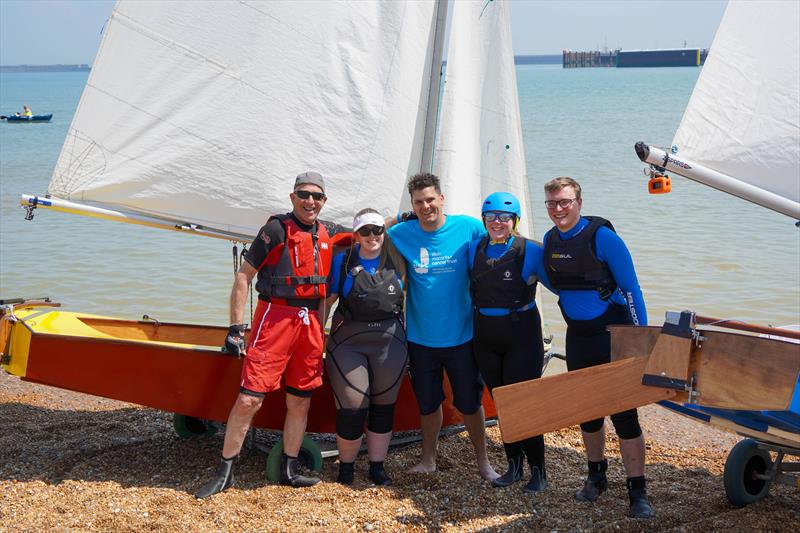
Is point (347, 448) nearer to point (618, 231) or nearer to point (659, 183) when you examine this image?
point (659, 183)

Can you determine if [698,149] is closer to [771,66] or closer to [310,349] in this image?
[771,66]

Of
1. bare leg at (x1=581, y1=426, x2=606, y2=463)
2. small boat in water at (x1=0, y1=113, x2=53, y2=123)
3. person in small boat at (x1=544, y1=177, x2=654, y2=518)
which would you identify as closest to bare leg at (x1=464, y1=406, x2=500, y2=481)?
bare leg at (x1=581, y1=426, x2=606, y2=463)

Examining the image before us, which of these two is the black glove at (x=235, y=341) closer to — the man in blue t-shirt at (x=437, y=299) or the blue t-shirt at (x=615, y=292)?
the man in blue t-shirt at (x=437, y=299)

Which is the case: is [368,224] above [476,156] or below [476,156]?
below

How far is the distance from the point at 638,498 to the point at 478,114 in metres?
2.51

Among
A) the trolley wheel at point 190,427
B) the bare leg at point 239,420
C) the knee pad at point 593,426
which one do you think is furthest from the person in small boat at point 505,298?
the trolley wheel at point 190,427

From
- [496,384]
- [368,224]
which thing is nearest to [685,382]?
[496,384]

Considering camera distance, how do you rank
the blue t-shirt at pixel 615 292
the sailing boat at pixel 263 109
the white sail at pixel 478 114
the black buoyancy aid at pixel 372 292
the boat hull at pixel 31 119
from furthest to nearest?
1. the boat hull at pixel 31 119
2. the white sail at pixel 478 114
3. the sailing boat at pixel 263 109
4. the black buoyancy aid at pixel 372 292
5. the blue t-shirt at pixel 615 292

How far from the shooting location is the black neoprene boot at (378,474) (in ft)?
16.4

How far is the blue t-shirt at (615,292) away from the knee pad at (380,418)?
1068 millimetres

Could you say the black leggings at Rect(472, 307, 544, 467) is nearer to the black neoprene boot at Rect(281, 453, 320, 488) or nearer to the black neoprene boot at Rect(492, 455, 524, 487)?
the black neoprene boot at Rect(492, 455, 524, 487)

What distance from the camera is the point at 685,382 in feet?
12.1

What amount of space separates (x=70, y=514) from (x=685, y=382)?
280 cm

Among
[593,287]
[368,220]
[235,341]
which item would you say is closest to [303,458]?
[235,341]
